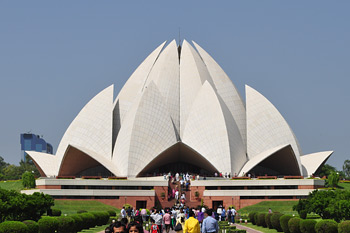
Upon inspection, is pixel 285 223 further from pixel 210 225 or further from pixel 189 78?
pixel 189 78

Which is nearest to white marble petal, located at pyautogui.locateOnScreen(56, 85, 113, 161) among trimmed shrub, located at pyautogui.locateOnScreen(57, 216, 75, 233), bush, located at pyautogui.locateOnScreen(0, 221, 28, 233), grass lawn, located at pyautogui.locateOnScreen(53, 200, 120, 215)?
grass lawn, located at pyautogui.locateOnScreen(53, 200, 120, 215)

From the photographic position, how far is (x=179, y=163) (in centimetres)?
5556

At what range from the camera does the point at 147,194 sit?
42594 mm

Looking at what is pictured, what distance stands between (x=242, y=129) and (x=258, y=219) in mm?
25175

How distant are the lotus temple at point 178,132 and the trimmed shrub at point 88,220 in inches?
664

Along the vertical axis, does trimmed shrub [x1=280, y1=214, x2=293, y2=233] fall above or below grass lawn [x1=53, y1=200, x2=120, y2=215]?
below

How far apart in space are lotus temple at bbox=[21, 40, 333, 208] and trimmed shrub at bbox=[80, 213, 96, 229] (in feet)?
55.4

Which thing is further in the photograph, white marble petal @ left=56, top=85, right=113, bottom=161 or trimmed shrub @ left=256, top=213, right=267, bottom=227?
white marble petal @ left=56, top=85, right=113, bottom=161

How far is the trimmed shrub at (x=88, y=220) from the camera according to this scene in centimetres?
2613

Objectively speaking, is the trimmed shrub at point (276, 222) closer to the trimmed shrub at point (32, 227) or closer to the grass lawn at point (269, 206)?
the trimmed shrub at point (32, 227)

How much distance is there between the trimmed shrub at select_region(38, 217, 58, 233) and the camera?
68.2 ft

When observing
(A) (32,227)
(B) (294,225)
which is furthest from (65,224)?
(B) (294,225)

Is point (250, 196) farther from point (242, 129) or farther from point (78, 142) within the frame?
point (78, 142)

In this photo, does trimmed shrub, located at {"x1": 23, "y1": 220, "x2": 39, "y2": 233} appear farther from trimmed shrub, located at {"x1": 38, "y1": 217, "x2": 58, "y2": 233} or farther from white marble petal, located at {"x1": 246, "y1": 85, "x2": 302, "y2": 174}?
white marble petal, located at {"x1": 246, "y1": 85, "x2": 302, "y2": 174}
